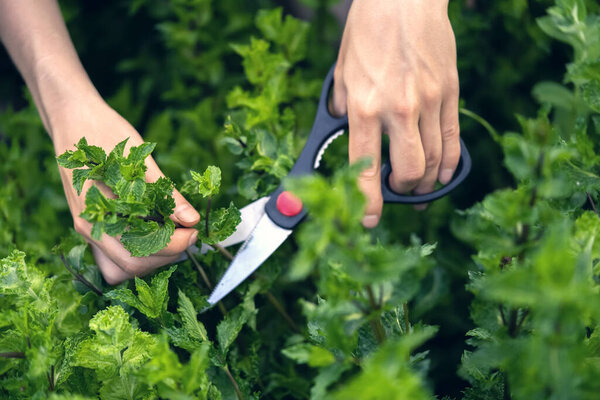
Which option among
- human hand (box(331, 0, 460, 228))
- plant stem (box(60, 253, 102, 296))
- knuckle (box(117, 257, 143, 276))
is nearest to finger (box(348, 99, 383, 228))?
human hand (box(331, 0, 460, 228))

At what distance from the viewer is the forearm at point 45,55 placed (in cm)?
111

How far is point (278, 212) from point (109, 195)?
0.32 meters

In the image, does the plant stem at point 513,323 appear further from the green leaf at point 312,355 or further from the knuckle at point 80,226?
the knuckle at point 80,226

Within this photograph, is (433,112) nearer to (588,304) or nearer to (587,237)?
(587,237)

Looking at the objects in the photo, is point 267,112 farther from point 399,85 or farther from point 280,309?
point 280,309

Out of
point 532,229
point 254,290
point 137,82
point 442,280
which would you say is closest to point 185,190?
point 254,290

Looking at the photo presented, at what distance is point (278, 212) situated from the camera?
105 cm

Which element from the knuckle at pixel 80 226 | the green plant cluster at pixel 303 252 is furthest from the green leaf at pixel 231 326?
the knuckle at pixel 80 226

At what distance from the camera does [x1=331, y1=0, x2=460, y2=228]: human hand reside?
964 mm

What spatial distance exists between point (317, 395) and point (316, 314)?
11 cm

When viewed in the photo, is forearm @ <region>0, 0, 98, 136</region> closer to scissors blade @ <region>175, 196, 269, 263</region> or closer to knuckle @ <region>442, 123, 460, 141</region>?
scissors blade @ <region>175, 196, 269, 263</region>

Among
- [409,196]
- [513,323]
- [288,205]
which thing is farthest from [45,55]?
[513,323]

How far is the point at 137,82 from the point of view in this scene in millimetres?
2121

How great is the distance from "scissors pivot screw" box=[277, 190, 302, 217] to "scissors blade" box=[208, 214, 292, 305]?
33mm
